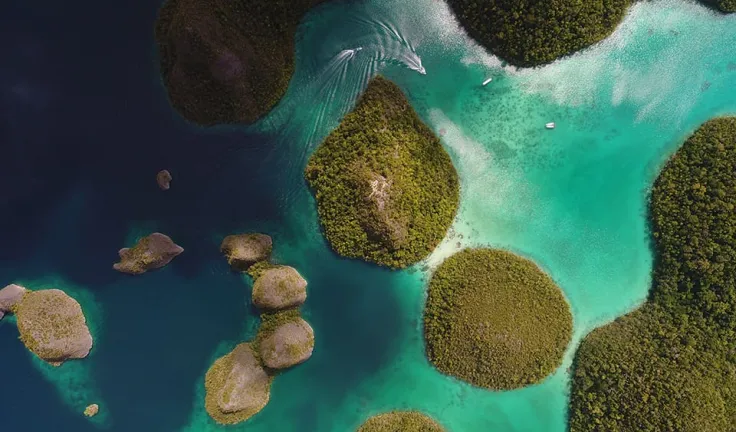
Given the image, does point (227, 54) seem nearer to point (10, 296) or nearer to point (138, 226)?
point (138, 226)

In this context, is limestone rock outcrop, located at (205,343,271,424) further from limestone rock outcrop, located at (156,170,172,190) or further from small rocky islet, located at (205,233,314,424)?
limestone rock outcrop, located at (156,170,172,190)

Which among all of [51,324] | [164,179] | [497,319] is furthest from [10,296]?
[497,319]

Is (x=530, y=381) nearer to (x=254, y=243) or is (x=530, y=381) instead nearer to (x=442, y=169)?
(x=442, y=169)

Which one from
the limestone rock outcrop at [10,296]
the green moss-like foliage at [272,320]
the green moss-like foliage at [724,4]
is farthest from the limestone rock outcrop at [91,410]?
the green moss-like foliage at [724,4]

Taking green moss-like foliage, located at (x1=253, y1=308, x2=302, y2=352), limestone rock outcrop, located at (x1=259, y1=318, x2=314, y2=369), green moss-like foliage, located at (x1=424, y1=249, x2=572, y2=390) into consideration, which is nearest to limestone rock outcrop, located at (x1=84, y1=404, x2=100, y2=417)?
green moss-like foliage, located at (x1=253, y1=308, x2=302, y2=352)

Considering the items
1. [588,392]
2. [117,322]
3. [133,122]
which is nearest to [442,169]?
[588,392]

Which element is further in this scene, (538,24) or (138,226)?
(138,226)
